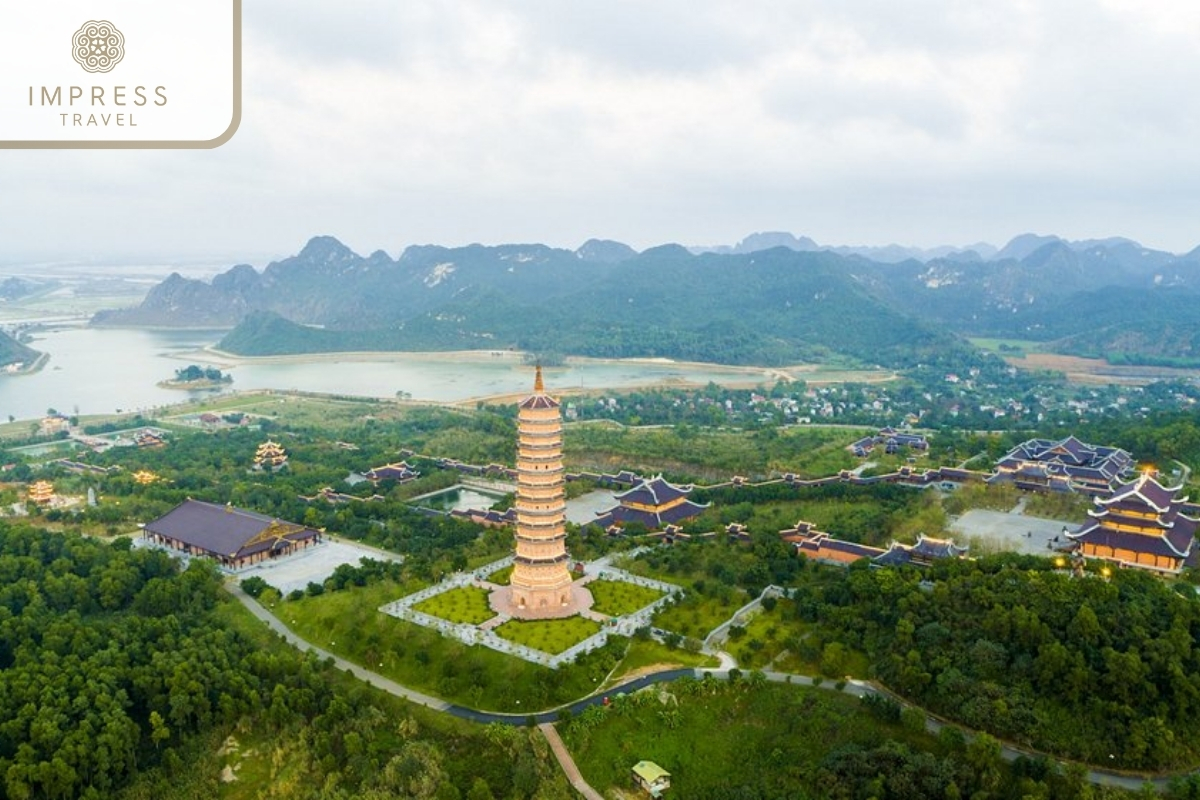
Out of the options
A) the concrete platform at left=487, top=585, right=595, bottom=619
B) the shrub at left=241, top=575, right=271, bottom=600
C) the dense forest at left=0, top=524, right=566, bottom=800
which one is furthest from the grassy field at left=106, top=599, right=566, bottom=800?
the shrub at left=241, top=575, right=271, bottom=600

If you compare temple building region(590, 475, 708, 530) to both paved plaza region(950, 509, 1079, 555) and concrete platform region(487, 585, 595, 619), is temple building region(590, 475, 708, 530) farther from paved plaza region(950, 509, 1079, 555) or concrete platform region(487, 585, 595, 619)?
paved plaza region(950, 509, 1079, 555)

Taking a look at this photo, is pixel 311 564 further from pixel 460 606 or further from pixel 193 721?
pixel 193 721

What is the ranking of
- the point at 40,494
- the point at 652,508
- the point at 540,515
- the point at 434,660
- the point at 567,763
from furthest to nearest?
1. the point at 40,494
2. the point at 652,508
3. the point at 540,515
4. the point at 434,660
5. the point at 567,763

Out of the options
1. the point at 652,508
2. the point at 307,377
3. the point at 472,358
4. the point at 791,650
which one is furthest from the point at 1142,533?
the point at 472,358

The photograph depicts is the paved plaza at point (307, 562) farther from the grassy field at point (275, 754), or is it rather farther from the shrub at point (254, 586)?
the grassy field at point (275, 754)

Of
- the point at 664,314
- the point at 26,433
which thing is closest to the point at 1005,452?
the point at 26,433
